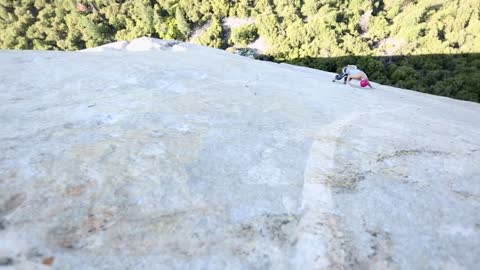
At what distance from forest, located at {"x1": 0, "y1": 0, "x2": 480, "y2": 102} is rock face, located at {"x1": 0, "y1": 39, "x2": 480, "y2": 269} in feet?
86.1

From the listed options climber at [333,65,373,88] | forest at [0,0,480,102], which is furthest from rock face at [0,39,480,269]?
forest at [0,0,480,102]

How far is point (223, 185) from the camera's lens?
13.2 feet

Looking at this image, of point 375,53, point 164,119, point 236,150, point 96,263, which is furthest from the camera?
point 375,53

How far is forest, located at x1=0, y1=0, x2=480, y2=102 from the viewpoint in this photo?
31.8 metres

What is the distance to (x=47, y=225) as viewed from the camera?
125 inches

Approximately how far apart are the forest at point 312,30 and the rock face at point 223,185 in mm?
26236

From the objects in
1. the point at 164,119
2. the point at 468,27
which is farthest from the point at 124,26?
the point at 164,119

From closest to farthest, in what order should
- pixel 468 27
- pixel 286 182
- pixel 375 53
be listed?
1. pixel 286 182
2. pixel 468 27
3. pixel 375 53

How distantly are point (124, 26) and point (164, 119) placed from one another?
186 ft

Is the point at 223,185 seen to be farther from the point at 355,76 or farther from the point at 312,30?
the point at 312,30

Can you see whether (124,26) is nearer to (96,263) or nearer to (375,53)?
(375,53)

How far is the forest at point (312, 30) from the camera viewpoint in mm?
31797

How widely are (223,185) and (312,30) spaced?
4014 cm

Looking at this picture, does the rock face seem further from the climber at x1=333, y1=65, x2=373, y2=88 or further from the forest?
the forest
